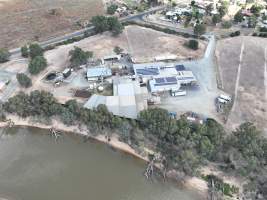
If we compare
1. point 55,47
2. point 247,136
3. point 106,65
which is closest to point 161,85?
point 106,65

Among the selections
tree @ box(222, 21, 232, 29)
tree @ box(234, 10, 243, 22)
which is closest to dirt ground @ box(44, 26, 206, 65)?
tree @ box(222, 21, 232, 29)

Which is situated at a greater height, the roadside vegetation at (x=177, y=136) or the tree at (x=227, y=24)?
the tree at (x=227, y=24)

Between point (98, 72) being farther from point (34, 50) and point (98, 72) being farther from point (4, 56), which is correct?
point (4, 56)

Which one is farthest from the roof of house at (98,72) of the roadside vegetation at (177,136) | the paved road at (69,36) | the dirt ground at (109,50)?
the paved road at (69,36)

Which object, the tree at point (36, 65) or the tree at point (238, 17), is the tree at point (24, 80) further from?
the tree at point (238, 17)

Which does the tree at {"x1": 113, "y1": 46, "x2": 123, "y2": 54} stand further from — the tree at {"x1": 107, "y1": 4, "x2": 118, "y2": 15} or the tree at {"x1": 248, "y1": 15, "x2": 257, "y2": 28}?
the tree at {"x1": 248, "y1": 15, "x2": 257, "y2": 28}

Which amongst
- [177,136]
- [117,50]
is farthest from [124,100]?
[117,50]
